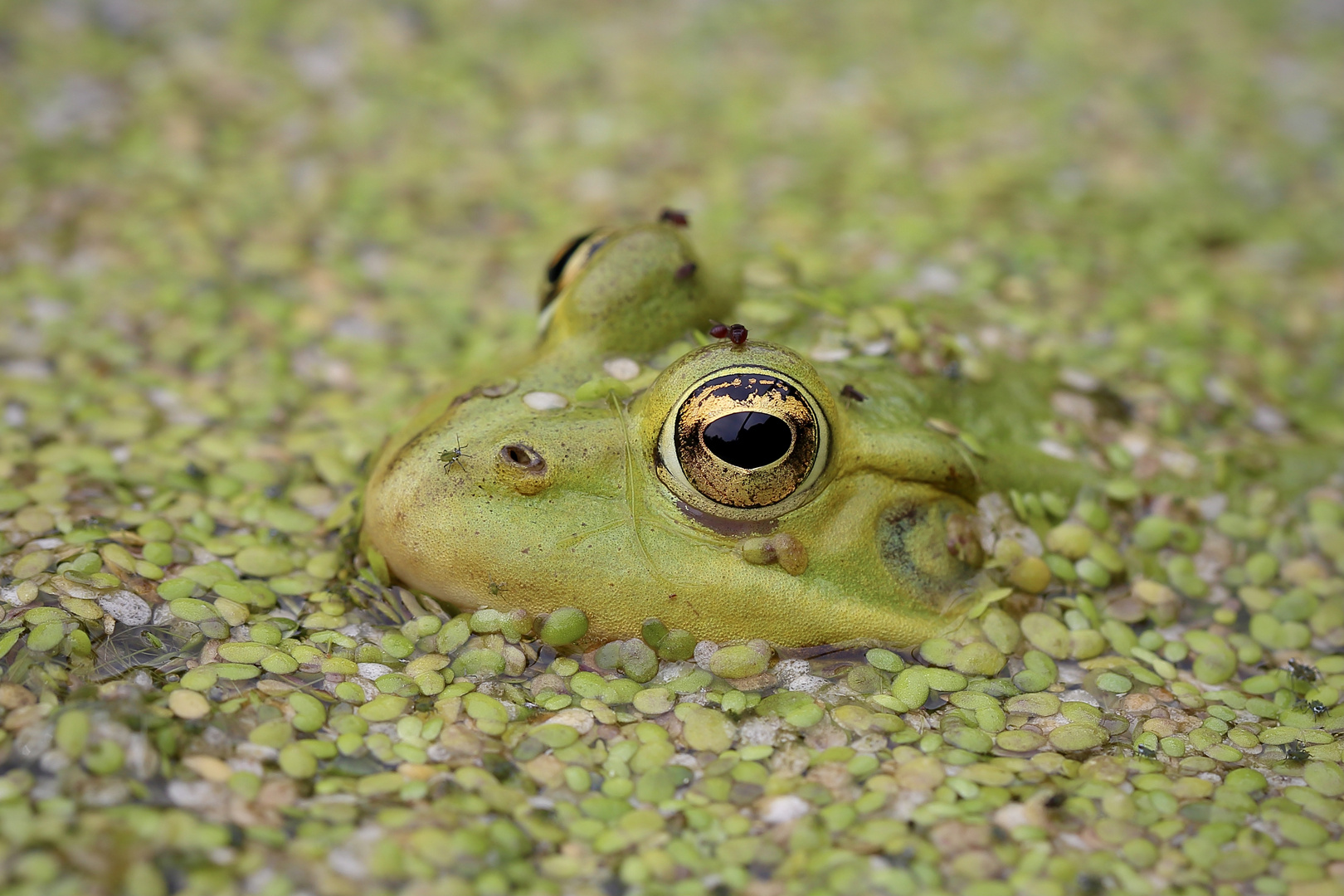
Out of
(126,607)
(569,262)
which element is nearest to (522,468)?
(569,262)

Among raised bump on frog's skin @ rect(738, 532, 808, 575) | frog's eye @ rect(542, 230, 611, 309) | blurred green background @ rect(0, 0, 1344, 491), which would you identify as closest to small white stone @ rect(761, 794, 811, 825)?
raised bump on frog's skin @ rect(738, 532, 808, 575)

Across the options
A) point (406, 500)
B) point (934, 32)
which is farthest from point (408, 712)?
point (934, 32)

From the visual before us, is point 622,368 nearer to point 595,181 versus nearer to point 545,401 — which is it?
point 545,401

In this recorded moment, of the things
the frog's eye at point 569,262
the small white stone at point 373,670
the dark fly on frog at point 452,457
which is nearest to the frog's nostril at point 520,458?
the dark fly on frog at point 452,457

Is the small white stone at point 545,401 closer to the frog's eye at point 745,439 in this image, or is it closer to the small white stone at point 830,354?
the frog's eye at point 745,439

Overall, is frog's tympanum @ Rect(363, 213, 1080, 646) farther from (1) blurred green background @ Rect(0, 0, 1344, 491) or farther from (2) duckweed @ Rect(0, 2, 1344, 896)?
(1) blurred green background @ Rect(0, 0, 1344, 491)
